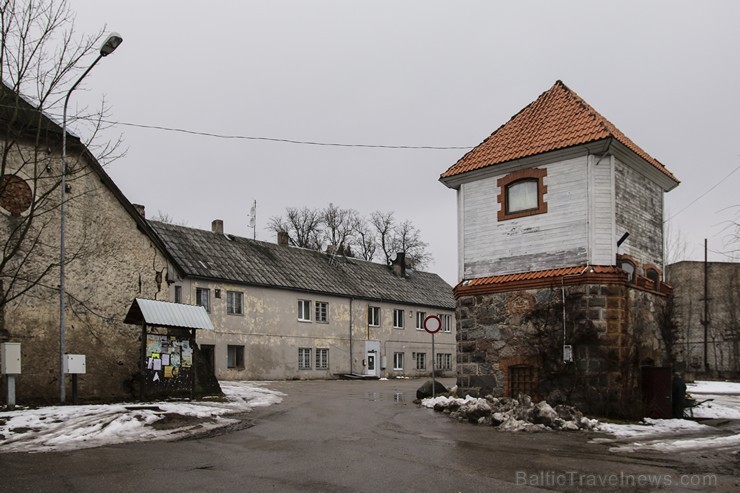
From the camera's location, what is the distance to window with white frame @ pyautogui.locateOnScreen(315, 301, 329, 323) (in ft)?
131

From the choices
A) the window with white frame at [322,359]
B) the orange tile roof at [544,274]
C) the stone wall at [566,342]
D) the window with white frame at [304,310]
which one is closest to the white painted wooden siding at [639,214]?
the orange tile roof at [544,274]

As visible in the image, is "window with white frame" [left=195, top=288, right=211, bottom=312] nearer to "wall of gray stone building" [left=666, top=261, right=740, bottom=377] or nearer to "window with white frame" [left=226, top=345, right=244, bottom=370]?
"window with white frame" [left=226, top=345, right=244, bottom=370]

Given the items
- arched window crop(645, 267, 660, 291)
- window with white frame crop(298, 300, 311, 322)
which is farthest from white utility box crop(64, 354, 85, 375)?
window with white frame crop(298, 300, 311, 322)

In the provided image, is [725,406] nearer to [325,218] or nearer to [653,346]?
[653,346]

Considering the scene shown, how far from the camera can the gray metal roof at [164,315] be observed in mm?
17188

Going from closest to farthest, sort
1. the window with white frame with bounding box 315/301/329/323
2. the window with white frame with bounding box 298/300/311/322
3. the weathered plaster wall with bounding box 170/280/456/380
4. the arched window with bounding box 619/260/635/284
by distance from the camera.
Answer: the arched window with bounding box 619/260/635/284, the weathered plaster wall with bounding box 170/280/456/380, the window with white frame with bounding box 298/300/311/322, the window with white frame with bounding box 315/301/329/323

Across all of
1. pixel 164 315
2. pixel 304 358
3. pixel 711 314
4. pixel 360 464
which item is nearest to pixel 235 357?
pixel 304 358

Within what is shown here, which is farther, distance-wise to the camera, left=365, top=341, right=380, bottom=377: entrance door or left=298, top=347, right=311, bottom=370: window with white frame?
left=365, top=341, right=380, bottom=377: entrance door

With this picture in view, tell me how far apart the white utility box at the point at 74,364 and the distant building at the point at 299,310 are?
49.4 feet

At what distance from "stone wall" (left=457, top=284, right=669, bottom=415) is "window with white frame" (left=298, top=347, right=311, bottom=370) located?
20731 mm

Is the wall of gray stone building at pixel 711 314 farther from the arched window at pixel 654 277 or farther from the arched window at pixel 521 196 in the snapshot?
the arched window at pixel 521 196

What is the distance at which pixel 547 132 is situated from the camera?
18.5 meters

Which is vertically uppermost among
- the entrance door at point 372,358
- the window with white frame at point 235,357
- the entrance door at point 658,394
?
the entrance door at point 658,394

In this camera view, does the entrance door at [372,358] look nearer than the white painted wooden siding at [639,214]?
No
